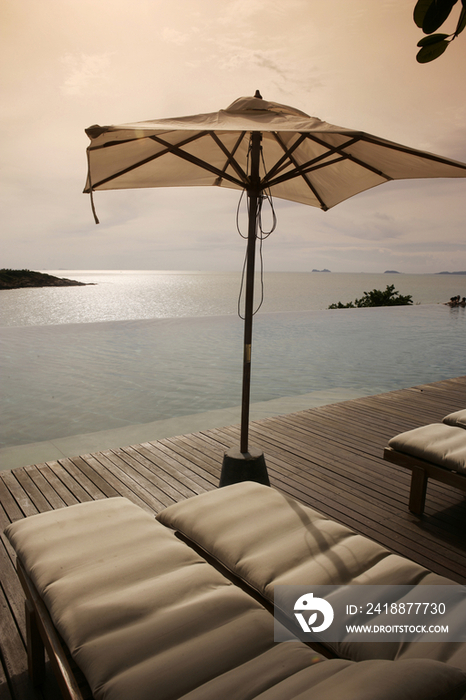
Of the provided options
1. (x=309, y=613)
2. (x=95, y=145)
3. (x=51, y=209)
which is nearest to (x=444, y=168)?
(x=95, y=145)

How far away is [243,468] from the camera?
2635 mm

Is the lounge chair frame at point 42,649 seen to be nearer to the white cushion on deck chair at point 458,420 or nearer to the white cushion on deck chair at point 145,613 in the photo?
the white cushion on deck chair at point 145,613

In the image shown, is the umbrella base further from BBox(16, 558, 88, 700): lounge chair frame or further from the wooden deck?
BBox(16, 558, 88, 700): lounge chair frame

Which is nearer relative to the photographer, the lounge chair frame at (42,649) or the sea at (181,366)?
the lounge chair frame at (42,649)

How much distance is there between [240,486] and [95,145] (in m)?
1.72

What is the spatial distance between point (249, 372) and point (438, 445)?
48.2 inches

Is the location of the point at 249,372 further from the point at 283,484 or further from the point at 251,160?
the point at 251,160

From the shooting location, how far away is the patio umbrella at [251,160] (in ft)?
6.07

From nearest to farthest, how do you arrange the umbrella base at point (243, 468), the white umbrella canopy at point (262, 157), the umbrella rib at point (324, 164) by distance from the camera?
the white umbrella canopy at point (262, 157)
the umbrella rib at point (324, 164)
the umbrella base at point (243, 468)

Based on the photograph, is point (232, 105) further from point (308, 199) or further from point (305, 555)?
point (305, 555)

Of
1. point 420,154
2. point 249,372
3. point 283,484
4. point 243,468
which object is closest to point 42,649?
point 243,468

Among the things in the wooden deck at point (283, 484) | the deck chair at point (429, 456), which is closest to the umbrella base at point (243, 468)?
the wooden deck at point (283, 484)

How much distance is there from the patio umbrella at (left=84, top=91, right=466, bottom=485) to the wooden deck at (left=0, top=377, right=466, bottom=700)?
508 millimetres

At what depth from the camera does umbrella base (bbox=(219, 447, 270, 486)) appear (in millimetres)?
2637
